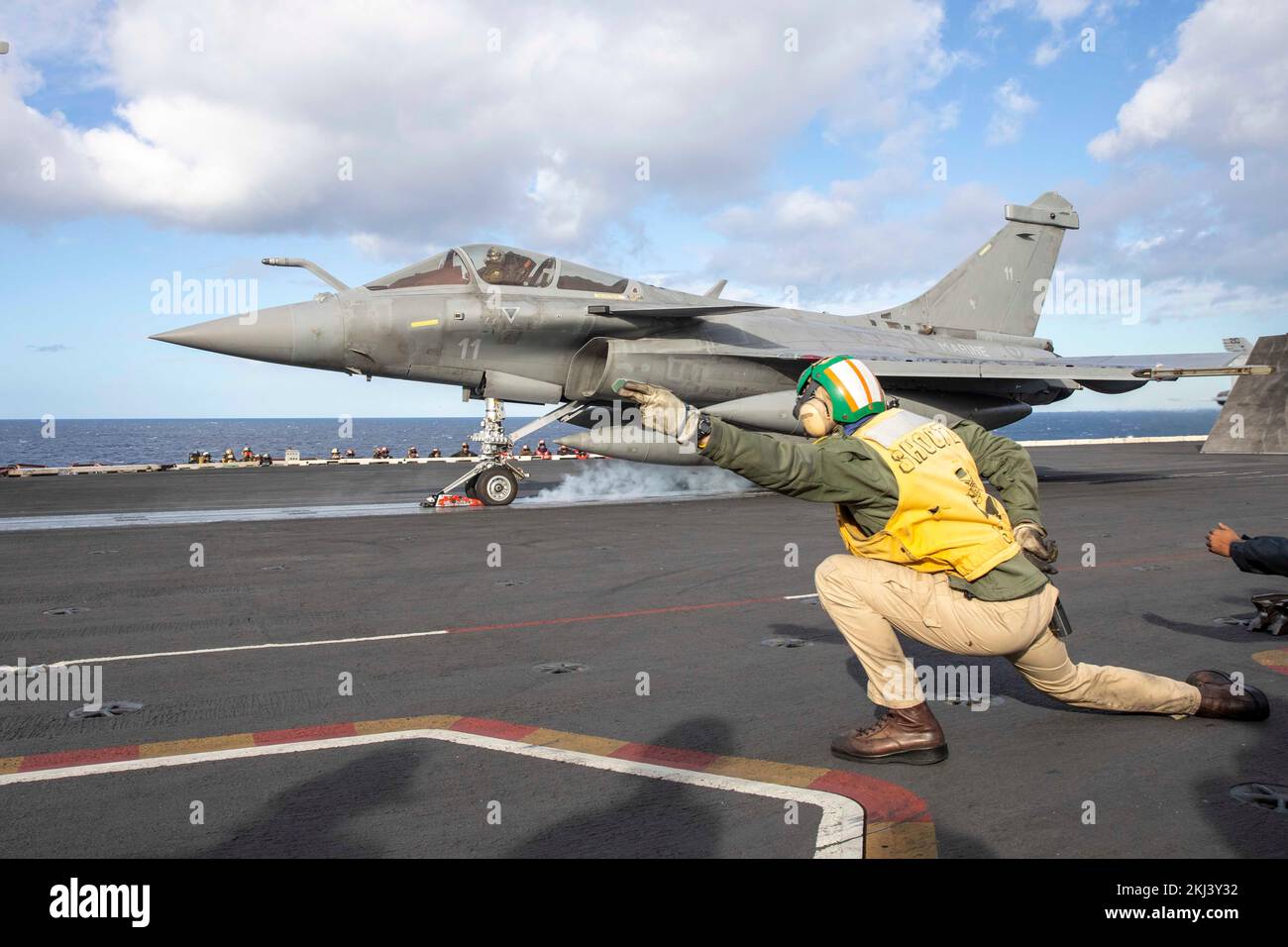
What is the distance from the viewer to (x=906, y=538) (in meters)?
4.38

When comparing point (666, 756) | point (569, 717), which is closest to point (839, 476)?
point (666, 756)

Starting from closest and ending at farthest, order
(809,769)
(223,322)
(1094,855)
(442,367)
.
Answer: (1094,855) → (809,769) → (223,322) → (442,367)

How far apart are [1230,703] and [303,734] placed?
4.76m

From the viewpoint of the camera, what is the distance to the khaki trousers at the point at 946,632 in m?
4.38

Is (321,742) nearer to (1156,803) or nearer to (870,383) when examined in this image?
(870,383)

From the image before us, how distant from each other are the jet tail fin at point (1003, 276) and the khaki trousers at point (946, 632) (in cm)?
2046

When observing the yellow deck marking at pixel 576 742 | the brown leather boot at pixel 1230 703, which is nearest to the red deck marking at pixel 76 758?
the yellow deck marking at pixel 576 742

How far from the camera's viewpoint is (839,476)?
418 centimetres

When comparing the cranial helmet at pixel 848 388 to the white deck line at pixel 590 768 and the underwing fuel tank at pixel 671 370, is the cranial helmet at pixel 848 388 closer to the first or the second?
the white deck line at pixel 590 768

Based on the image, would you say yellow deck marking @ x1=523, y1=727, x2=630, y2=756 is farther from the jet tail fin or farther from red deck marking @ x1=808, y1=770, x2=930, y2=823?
the jet tail fin

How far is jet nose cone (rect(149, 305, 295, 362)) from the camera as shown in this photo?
1484cm
